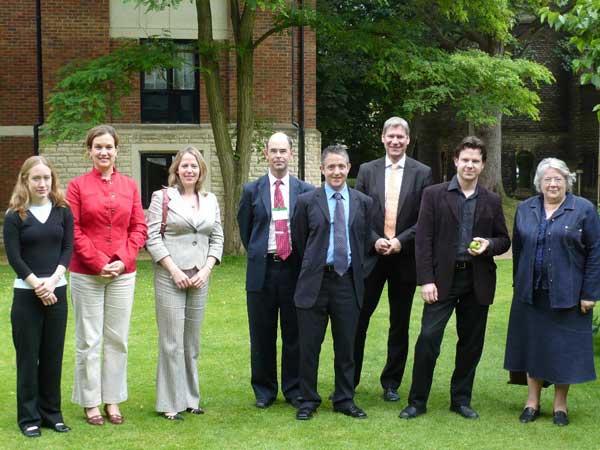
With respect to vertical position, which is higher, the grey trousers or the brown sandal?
the grey trousers

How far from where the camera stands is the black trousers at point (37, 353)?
6.34 m

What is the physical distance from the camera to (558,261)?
672 centimetres

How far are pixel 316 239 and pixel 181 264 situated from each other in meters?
1.01

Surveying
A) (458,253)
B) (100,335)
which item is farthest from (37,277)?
(458,253)

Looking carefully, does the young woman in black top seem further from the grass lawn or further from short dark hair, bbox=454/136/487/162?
A: short dark hair, bbox=454/136/487/162

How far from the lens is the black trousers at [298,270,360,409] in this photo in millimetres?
6895

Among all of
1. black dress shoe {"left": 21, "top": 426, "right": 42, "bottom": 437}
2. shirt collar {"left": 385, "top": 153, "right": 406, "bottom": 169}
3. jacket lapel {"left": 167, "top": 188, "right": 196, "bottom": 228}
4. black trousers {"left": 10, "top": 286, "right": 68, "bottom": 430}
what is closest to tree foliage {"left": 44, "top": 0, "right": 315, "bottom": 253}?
shirt collar {"left": 385, "top": 153, "right": 406, "bottom": 169}

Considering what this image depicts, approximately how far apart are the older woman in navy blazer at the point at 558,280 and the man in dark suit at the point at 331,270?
1.24 metres

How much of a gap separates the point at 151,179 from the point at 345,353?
690 inches

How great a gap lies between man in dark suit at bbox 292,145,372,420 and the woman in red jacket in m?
1.23

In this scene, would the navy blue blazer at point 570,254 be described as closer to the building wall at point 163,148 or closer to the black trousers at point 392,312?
the black trousers at point 392,312

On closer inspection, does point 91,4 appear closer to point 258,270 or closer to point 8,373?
point 8,373

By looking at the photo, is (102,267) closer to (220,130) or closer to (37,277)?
(37,277)

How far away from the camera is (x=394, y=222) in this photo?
7363mm
